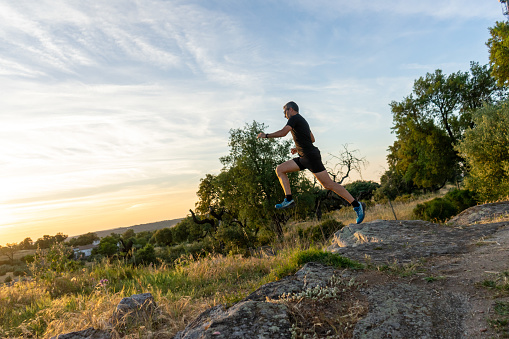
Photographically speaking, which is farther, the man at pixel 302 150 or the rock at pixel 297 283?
the man at pixel 302 150

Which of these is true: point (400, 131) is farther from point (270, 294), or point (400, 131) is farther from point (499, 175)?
point (270, 294)

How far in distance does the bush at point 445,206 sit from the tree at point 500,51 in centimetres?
1075

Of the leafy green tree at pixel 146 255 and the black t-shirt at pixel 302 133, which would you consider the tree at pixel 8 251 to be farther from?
the black t-shirt at pixel 302 133

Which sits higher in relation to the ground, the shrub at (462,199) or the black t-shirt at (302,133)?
the black t-shirt at (302,133)

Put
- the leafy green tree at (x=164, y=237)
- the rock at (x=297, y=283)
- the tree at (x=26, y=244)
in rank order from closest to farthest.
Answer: the rock at (x=297, y=283)
the leafy green tree at (x=164, y=237)
the tree at (x=26, y=244)

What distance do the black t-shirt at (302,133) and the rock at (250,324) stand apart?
3376mm

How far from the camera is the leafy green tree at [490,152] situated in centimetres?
1603

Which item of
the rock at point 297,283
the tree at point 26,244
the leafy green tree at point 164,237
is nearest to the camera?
the rock at point 297,283

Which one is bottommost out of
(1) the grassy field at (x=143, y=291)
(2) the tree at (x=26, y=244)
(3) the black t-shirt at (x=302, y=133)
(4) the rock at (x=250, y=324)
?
(1) the grassy field at (x=143, y=291)

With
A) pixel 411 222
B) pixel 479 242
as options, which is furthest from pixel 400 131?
pixel 479 242

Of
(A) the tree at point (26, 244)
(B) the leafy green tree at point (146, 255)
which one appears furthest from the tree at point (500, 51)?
(A) the tree at point (26, 244)

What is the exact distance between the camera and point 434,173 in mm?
32438

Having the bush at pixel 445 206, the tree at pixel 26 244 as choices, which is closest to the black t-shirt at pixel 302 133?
the bush at pixel 445 206

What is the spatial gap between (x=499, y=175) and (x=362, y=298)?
17.4m
